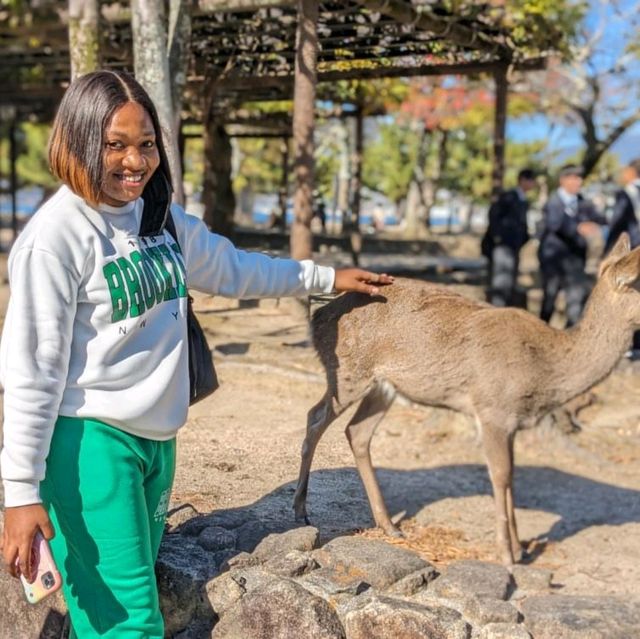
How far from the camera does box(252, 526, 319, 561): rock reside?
4.17m

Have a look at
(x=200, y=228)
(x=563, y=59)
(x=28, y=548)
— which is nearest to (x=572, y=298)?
(x=563, y=59)

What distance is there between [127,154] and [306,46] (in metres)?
6.80

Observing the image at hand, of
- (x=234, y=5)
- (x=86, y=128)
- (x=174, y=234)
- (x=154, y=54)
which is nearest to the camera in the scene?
(x=86, y=128)

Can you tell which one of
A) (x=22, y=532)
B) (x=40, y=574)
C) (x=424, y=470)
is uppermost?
(x=22, y=532)

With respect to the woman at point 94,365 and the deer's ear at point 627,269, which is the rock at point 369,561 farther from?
the deer's ear at point 627,269

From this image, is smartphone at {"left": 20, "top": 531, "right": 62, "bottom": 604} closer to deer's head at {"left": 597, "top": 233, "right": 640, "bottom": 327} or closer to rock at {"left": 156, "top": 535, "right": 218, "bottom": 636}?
rock at {"left": 156, "top": 535, "right": 218, "bottom": 636}

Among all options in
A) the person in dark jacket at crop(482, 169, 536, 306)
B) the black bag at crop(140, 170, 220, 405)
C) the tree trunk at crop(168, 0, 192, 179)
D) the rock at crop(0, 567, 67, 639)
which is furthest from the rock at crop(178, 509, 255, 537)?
the person in dark jacket at crop(482, 169, 536, 306)

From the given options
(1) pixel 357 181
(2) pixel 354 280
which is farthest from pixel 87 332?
(1) pixel 357 181

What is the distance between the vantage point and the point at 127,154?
111 inches

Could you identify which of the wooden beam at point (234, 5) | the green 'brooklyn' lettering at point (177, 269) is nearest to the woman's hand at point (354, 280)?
the green 'brooklyn' lettering at point (177, 269)

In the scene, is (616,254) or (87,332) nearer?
(87,332)

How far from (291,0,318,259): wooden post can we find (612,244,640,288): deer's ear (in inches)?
169

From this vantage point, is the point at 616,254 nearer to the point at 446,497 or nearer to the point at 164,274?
the point at 446,497

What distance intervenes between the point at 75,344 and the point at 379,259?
20258 millimetres
